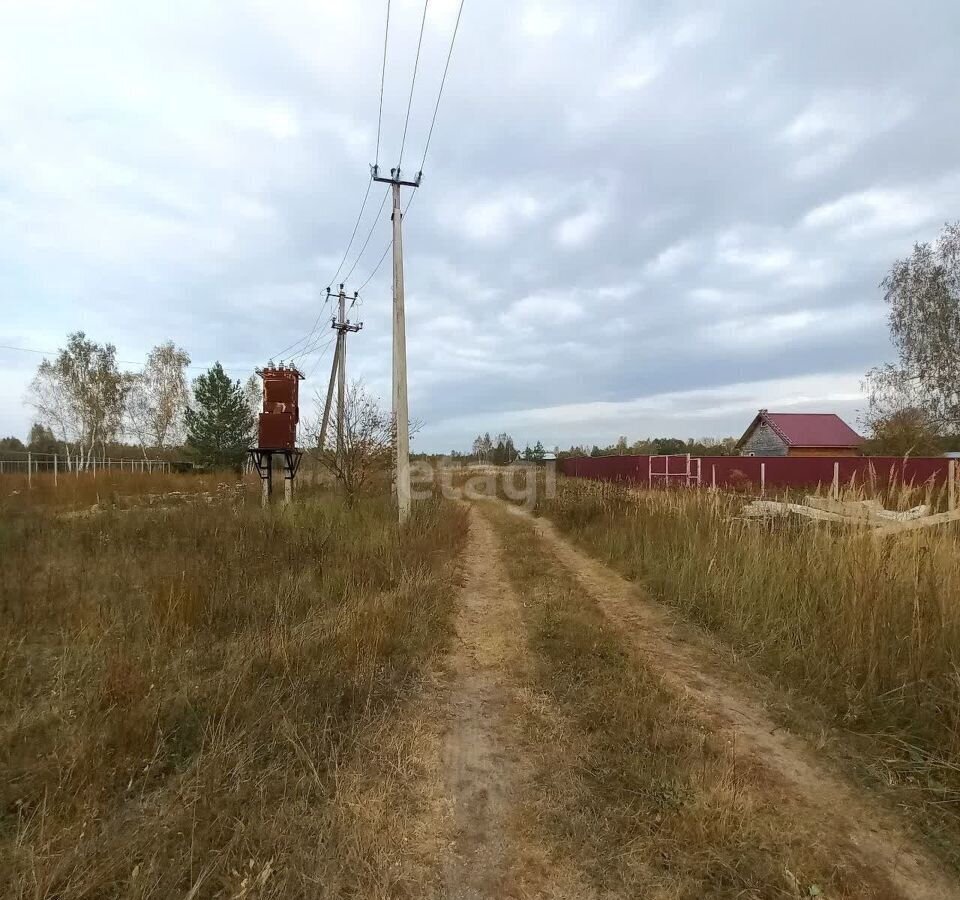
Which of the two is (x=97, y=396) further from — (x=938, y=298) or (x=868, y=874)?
(x=938, y=298)

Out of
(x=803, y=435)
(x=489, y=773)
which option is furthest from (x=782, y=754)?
(x=803, y=435)

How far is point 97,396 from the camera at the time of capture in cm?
3481

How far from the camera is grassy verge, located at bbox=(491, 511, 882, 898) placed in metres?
2.01

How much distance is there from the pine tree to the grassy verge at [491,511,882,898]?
106 feet

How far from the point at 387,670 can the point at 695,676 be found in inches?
102

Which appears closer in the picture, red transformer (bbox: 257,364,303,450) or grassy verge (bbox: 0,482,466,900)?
grassy verge (bbox: 0,482,466,900)

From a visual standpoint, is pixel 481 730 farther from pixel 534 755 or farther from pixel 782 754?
pixel 782 754

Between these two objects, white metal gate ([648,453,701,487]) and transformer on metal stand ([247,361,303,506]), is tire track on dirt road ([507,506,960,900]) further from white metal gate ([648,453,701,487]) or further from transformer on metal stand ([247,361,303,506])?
white metal gate ([648,453,701,487])

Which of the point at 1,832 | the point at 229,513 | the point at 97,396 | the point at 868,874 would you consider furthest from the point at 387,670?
the point at 97,396

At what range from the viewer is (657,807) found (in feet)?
7.75

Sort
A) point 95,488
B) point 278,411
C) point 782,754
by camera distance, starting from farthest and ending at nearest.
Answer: point 95,488, point 278,411, point 782,754

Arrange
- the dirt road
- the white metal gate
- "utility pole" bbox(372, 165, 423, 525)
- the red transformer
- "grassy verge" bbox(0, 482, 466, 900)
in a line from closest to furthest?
1. "grassy verge" bbox(0, 482, 466, 900)
2. the dirt road
3. "utility pole" bbox(372, 165, 423, 525)
4. the red transformer
5. the white metal gate

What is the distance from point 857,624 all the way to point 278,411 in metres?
14.2

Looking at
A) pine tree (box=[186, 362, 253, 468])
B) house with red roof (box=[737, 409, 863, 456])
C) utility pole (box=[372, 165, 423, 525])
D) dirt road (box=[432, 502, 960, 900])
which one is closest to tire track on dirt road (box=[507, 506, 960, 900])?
dirt road (box=[432, 502, 960, 900])
